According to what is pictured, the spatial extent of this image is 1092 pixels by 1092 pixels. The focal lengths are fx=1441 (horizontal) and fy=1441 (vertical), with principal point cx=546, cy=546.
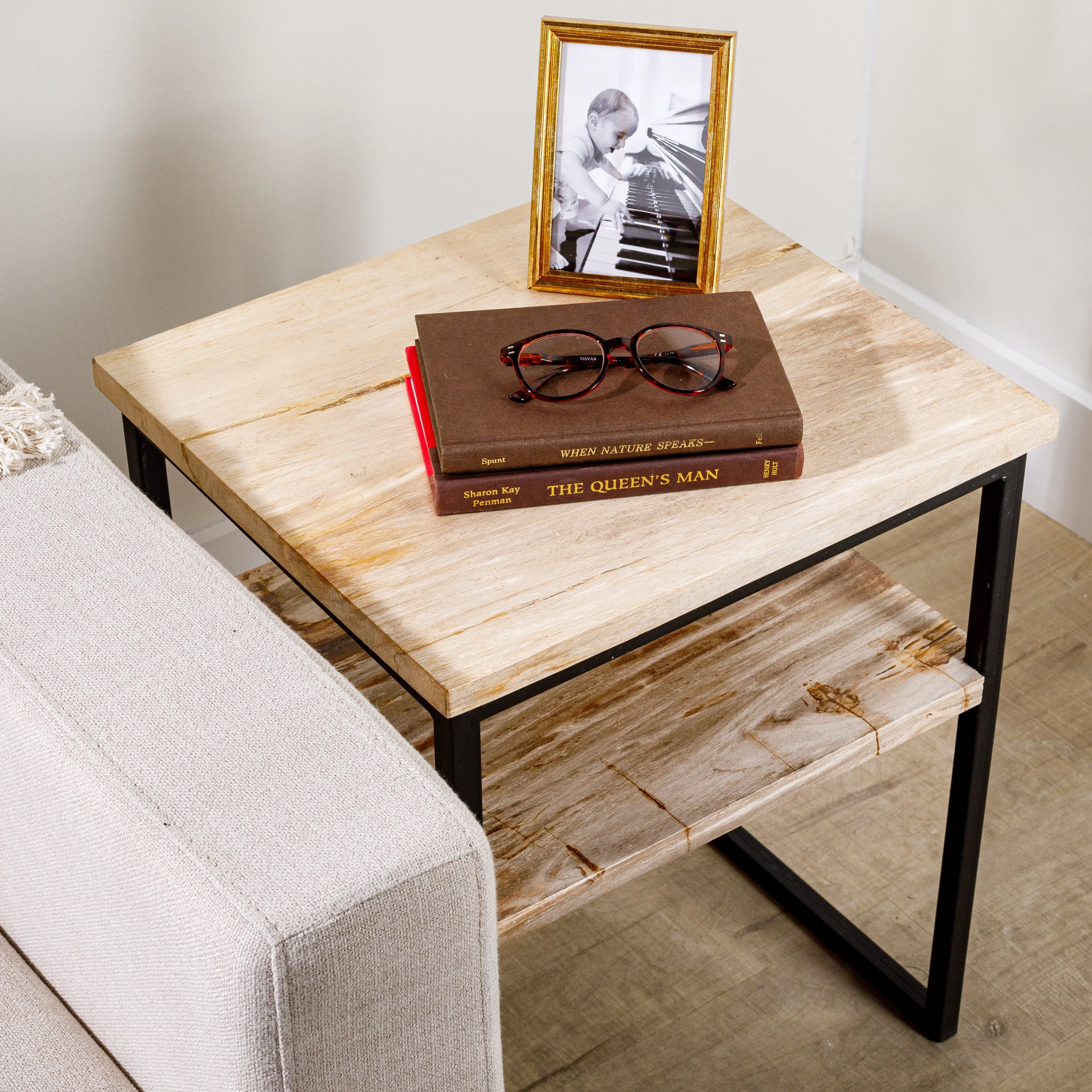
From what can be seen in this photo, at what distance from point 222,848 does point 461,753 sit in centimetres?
24

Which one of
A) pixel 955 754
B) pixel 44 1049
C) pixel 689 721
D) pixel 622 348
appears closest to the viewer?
pixel 44 1049

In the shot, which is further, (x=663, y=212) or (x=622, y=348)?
(x=663, y=212)

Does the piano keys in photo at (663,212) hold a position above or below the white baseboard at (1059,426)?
above

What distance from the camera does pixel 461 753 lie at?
0.86m

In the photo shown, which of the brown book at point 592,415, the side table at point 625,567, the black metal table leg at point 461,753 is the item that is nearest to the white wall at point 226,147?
the side table at point 625,567

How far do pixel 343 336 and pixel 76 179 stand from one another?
455mm

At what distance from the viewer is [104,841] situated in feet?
2.19

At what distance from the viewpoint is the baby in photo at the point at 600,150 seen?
3.66ft

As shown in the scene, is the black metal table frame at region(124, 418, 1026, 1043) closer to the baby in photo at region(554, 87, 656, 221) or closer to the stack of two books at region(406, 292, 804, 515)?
the stack of two books at region(406, 292, 804, 515)

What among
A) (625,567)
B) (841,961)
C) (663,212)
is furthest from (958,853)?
(663,212)

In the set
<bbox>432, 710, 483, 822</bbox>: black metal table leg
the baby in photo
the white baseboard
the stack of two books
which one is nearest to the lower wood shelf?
<bbox>432, 710, 483, 822</bbox>: black metal table leg

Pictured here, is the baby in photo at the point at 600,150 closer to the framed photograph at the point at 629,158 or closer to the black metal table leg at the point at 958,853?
the framed photograph at the point at 629,158

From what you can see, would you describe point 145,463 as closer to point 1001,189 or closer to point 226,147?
point 226,147

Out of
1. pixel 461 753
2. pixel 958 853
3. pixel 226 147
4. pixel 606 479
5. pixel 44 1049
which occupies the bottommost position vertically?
pixel 958 853
